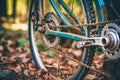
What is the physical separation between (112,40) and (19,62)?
6.74ft

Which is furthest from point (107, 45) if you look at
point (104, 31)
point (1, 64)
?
point (1, 64)

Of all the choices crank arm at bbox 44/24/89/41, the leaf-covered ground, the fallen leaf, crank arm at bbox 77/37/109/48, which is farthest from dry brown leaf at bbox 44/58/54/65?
crank arm at bbox 77/37/109/48

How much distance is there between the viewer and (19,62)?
482cm

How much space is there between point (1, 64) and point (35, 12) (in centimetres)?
89

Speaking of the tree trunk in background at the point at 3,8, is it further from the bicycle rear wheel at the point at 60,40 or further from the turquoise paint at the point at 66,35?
the turquoise paint at the point at 66,35

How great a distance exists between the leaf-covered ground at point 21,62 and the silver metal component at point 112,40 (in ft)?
2.18

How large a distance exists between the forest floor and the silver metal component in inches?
35.2

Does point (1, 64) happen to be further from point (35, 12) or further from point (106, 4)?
point (106, 4)

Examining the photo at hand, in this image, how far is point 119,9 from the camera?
3422 millimetres

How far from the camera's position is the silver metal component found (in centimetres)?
304

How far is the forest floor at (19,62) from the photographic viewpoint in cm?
403

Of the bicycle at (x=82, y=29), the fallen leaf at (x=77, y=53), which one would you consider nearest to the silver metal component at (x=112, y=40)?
the bicycle at (x=82, y=29)

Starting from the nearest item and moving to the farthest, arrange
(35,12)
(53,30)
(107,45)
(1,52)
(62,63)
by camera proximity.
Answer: (107,45) → (53,30) → (35,12) → (62,63) → (1,52)

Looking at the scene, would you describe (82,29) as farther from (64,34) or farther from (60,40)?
(60,40)
